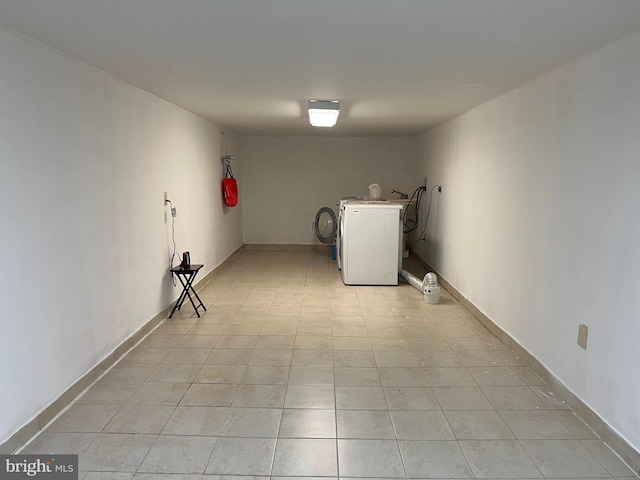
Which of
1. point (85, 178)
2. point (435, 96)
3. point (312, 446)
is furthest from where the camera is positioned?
point (435, 96)

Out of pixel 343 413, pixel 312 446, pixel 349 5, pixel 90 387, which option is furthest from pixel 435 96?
pixel 90 387

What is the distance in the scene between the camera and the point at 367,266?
16.7 ft

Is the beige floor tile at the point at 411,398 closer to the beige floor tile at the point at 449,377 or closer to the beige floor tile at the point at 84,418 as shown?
the beige floor tile at the point at 449,377

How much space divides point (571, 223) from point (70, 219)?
292 centimetres

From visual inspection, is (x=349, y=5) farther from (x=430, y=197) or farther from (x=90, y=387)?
(x=430, y=197)

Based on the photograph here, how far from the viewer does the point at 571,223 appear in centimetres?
239

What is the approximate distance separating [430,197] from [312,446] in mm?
4527

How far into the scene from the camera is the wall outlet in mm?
2256

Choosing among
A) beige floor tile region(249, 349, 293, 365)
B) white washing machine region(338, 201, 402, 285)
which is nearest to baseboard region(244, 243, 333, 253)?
white washing machine region(338, 201, 402, 285)

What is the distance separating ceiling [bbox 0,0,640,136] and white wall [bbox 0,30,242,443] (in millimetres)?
222

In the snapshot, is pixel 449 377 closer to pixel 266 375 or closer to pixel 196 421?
pixel 266 375

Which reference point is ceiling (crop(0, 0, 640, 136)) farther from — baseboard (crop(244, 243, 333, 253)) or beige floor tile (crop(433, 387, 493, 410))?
baseboard (crop(244, 243, 333, 253))

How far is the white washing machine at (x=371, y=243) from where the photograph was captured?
5.01 meters

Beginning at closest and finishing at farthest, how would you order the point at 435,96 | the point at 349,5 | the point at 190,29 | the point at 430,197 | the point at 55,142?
1. the point at 349,5
2. the point at 190,29
3. the point at 55,142
4. the point at 435,96
5. the point at 430,197
